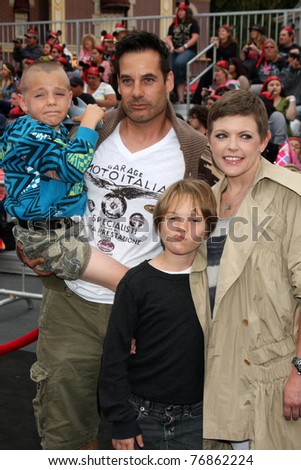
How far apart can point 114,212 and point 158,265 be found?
2.14ft

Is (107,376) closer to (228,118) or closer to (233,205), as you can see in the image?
(233,205)

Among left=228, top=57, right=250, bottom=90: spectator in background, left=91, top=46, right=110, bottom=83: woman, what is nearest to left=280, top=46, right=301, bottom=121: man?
left=228, top=57, right=250, bottom=90: spectator in background

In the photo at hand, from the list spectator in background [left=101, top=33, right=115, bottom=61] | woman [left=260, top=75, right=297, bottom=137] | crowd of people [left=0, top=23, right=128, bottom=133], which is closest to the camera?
woman [left=260, top=75, right=297, bottom=137]

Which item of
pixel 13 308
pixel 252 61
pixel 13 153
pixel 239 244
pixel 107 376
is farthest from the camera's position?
pixel 252 61

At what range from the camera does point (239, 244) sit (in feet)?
8.28

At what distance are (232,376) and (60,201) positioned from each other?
1.27 metres

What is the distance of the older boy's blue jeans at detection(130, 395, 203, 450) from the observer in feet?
8.98

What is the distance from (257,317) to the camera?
252 cm

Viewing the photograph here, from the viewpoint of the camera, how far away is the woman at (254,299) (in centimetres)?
250

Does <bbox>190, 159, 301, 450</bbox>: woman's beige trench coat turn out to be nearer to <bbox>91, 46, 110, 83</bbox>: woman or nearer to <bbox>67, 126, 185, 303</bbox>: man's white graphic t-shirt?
<bbox>67, 126, 185, 303</bbox>: man's white graphic t-shirt

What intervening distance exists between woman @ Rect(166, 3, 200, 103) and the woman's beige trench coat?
10.1 metres

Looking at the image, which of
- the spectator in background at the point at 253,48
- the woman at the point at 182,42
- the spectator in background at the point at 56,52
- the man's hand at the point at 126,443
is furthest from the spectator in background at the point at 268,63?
the man's hand at the point at 126,443

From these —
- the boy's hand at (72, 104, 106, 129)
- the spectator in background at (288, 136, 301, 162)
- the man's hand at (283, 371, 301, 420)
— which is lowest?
the man's hand at (283, 371, 301, 420)
